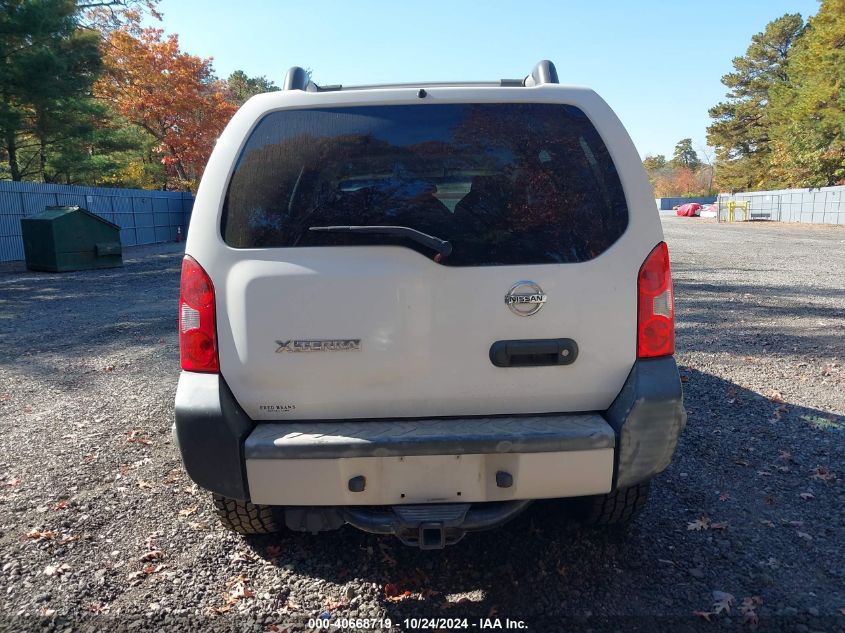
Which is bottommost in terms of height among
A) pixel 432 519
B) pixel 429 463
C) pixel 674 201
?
pixel 432 519

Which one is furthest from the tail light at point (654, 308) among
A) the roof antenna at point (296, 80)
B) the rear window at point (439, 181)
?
the roof antenna at point (296, 80)

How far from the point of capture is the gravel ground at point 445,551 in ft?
8.09

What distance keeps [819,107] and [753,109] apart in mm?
16142

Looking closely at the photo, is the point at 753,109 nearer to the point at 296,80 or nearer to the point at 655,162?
the point at 296,80

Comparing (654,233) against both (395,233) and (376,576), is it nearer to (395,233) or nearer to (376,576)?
(395,233)

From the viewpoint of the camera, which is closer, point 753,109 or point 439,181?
point 439,181

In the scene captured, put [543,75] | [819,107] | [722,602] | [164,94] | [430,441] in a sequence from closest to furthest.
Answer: [430,441] → [722,602] → [543,75] → [164,94] → [819,107]

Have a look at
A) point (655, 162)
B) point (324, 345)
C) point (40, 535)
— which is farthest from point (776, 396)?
point (655, 162)

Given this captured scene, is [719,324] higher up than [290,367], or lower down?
lower down

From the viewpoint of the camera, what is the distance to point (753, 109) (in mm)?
53656

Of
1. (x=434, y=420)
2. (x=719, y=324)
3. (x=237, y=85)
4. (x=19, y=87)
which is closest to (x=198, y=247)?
(x=434, y=420)

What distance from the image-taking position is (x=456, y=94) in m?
2.47

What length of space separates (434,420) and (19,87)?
22191 mm

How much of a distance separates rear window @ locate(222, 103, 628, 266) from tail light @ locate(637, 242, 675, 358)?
0.17 meters
